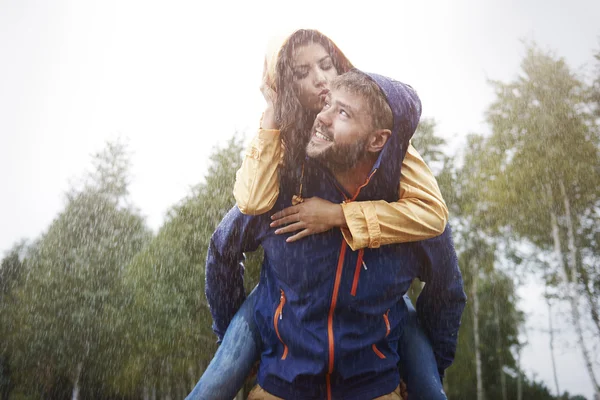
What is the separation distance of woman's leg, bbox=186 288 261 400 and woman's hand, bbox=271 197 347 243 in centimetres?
54

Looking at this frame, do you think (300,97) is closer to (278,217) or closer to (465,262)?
(278,217)

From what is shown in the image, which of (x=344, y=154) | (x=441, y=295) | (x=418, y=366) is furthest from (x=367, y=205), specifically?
(x=418, y=366)

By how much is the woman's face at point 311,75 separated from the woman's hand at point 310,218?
0.42 meters

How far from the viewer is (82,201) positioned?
1650 cm

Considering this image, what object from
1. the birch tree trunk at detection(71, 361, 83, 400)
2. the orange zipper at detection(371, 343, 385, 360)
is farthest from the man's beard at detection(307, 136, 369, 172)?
the birch tree trunk at detection(71, 361, 83, 400)

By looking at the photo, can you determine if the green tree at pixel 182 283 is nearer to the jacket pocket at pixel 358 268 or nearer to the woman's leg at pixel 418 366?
the woman's leg at pixel 418 366

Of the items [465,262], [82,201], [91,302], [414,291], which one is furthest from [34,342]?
[465,262]

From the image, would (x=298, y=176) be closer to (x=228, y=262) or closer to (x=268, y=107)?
(x=268, y=107)

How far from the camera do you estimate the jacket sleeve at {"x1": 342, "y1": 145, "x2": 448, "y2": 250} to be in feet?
6.35

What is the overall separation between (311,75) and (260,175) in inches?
19.0

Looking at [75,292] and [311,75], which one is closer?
[311,75]

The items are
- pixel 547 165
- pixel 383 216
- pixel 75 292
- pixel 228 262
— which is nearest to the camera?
pixel 383 216

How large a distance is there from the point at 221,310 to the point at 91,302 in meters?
13.4

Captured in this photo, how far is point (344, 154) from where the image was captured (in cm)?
201
